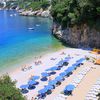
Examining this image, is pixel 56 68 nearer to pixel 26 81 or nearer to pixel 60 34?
pixel 26 81

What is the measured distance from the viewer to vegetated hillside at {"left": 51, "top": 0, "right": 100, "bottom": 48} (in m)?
51.2

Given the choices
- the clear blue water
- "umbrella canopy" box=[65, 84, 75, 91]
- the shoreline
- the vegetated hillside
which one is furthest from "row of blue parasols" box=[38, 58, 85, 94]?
the clear blue water

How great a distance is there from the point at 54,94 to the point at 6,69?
14.4 metres

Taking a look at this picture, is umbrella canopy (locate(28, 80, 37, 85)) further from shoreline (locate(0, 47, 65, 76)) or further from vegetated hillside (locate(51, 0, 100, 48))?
vegetated hillside (locate(51, 0, 100, 48))

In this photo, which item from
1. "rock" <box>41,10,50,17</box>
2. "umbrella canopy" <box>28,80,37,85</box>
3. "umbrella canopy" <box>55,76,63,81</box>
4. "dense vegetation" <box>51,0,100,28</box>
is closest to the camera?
"umbrella canopy" <box>28,80,37,85</box>

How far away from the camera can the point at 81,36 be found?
180 feet

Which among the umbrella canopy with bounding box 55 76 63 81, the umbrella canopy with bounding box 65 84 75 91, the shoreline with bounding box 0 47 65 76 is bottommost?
the shoreline with bounding box 0 47 65 76

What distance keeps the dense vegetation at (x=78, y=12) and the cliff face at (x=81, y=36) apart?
1.20 m

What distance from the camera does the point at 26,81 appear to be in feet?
127

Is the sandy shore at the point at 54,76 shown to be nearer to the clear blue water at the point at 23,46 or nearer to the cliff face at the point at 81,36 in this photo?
the cliff face at the point at 81,36

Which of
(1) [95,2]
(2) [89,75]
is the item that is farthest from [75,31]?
(2) [89,75]

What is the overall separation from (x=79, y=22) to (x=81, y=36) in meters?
2.67

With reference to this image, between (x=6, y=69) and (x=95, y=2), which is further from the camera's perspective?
(x=95, y=2)

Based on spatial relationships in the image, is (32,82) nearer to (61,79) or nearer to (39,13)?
(61,79)
